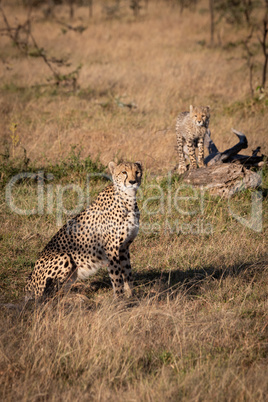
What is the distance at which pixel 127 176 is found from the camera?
3.67 m

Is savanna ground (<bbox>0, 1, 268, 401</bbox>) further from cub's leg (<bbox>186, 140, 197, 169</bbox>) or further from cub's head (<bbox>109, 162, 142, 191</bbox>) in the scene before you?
cub's head (<bbox>109, 162, 142, 191</bbox>)

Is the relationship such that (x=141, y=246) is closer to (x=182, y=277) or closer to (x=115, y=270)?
(x=182, y=277)

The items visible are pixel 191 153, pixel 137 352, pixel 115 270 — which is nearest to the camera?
pixel 137 352

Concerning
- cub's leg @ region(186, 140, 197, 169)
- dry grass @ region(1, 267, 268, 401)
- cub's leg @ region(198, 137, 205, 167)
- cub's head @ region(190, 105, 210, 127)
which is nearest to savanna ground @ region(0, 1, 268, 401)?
dry grass @ region(1, 267, 268, 401)

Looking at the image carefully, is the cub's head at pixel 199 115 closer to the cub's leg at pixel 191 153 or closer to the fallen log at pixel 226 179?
the cub's leg at pixel 191 153

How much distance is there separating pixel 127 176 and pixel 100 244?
60cm

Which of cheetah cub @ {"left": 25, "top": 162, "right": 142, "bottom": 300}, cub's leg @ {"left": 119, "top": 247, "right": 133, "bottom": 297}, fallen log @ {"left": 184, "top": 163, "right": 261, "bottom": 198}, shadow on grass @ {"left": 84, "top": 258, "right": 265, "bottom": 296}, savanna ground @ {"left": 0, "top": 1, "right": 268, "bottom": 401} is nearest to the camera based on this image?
savanna ground @ {"left": 0, "top": 1, "right": 268, "bottom": 401}

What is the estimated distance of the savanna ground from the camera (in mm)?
2703

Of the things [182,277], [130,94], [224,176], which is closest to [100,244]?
[182,277]

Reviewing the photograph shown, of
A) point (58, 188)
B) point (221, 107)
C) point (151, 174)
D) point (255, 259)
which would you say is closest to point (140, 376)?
point (255, 259)

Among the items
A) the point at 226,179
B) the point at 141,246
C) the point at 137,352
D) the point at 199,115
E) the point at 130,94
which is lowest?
the point at 141,246

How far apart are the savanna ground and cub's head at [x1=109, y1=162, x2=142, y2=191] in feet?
2.89

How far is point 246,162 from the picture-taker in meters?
6.31

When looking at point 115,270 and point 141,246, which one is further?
point 141,246
